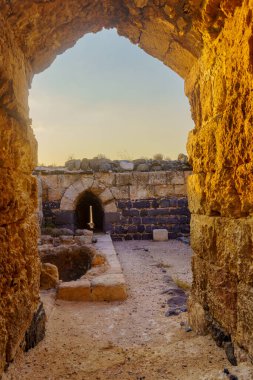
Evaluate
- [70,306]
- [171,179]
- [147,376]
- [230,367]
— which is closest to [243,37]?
[230,367]

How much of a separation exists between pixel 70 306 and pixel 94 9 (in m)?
3.16

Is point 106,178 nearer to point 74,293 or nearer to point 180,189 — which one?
point 180,189

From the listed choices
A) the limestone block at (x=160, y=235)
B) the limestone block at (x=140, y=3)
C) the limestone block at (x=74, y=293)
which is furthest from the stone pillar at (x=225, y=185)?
the limestone block at (x=160, y=235)

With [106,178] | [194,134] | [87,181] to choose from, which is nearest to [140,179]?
[106,178]

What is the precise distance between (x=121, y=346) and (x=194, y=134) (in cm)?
193

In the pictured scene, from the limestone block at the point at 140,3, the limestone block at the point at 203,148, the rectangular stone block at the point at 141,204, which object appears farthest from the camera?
the rectangular stone block at the point at 141,204

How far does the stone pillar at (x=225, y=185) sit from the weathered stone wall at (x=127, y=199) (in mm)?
6277

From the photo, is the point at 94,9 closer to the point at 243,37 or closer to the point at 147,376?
the point at 243,37

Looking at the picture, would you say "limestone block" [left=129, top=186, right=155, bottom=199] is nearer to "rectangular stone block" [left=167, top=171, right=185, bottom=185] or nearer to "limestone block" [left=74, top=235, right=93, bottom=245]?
"rectangular stone block" [left=167, top=171, right=185, bottom=185]

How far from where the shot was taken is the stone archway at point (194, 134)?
1808 mm

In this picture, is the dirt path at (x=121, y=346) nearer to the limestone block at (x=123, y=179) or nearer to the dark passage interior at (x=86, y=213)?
the limestone block at (x=123, y=179)

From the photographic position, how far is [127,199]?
353 inches

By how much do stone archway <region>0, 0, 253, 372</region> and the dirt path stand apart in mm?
225

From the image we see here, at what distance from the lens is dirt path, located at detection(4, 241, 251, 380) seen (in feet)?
6.63
